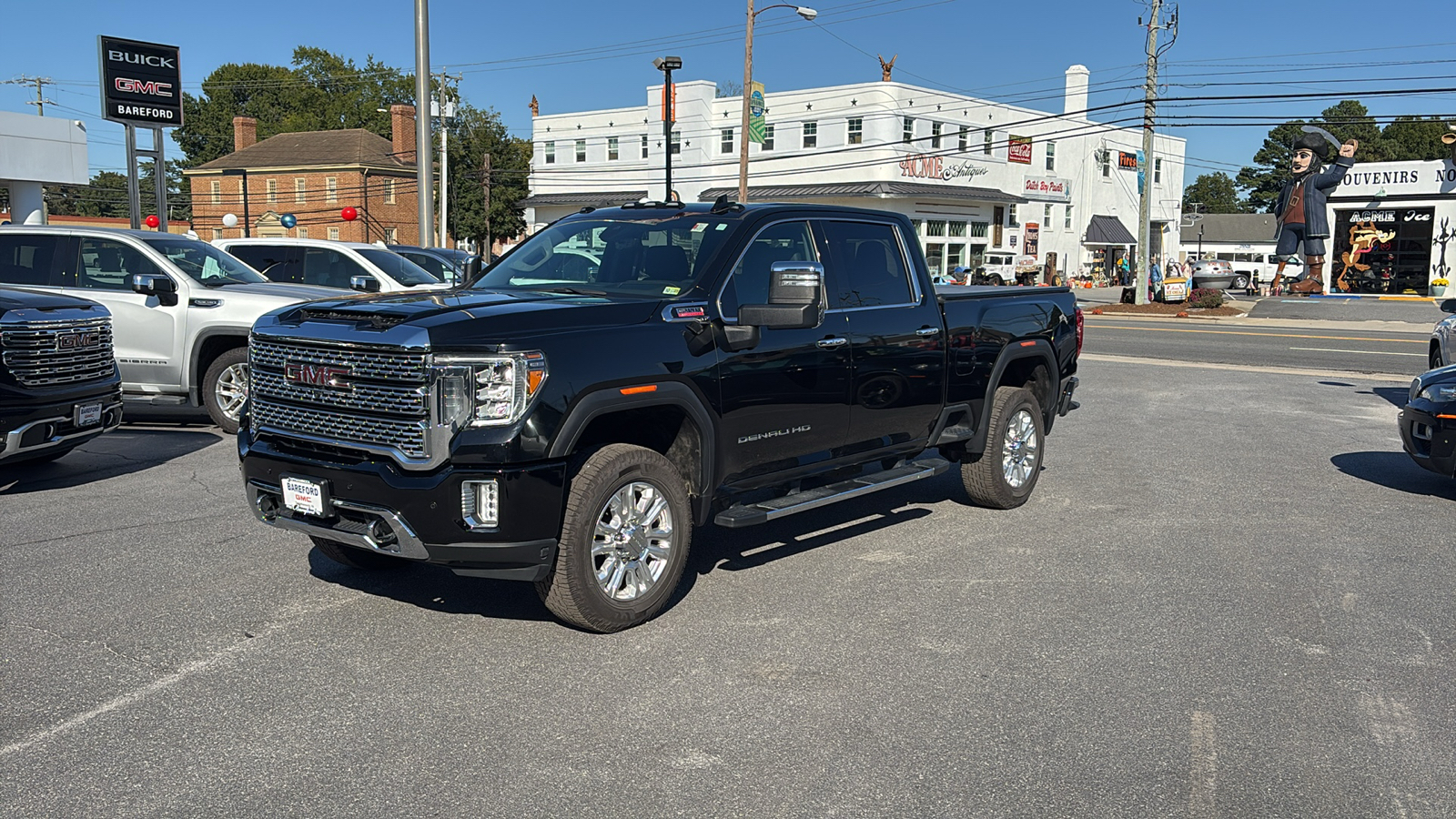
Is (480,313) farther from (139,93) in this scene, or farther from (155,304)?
(139,93)

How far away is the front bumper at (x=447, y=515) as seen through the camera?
15.9 ft

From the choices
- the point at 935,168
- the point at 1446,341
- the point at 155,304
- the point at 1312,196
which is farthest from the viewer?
the point at 935,168

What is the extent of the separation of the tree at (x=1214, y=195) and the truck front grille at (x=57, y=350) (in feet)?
442

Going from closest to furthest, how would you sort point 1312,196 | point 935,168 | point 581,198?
point 1312,196 < point 935,168 < point 581,198

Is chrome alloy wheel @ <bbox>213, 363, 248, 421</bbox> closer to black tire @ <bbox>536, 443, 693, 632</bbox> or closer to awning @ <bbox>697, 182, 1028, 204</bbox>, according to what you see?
black tire @ <bbox>536, 443, 693, 632</bbox>

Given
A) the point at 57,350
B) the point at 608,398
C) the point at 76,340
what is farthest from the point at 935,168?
the point at 608,398

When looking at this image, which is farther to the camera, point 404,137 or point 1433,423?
point 404,137

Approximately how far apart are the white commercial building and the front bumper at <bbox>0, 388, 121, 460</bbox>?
4222cm

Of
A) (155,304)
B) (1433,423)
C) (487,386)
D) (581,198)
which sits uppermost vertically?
(581,198)

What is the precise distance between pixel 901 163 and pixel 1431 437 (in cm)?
4750

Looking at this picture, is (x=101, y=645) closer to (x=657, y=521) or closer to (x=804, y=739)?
(x=657, y=521)

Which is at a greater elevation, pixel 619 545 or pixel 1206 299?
pixel 1206 299

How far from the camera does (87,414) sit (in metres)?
8.57

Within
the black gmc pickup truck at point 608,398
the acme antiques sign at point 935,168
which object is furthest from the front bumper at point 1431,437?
the acme antiques sign at point 935,168
